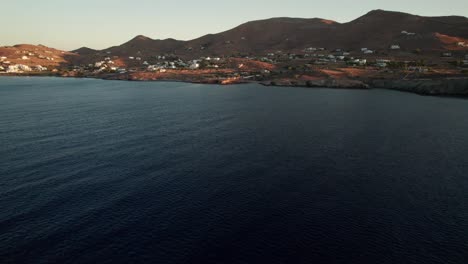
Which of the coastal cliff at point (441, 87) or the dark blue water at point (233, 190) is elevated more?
the coastal cliff at point (441, 87)

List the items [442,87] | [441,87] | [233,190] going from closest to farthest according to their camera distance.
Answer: [233,190], [442,87], [441,87]

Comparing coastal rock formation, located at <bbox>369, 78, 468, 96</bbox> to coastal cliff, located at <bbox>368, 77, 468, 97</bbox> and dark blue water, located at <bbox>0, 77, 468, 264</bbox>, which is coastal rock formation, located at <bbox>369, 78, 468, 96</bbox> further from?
dark blue water, located at <bbox>0, 77, 468, 264</bbox>

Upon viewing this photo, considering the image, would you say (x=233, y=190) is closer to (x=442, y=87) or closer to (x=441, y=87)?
(x=441, y=87)

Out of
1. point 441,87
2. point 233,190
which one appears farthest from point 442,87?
point 233,190

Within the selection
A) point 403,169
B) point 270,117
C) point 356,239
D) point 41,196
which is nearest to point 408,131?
point 403,169

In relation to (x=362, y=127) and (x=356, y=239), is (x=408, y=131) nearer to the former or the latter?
(x=362, y=127)

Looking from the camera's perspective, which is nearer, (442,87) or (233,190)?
(233,190)

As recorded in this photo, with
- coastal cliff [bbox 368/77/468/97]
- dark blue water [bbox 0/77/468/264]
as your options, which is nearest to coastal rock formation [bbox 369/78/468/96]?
coastal cliff [bbox 368/77/468/97]

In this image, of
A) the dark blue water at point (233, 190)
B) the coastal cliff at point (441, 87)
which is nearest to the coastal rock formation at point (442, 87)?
the coastal cliff at point (441, 87)

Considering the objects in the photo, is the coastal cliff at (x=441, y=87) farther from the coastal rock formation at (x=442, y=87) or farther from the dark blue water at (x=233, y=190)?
the dark blue water at (x=233, y=190)
